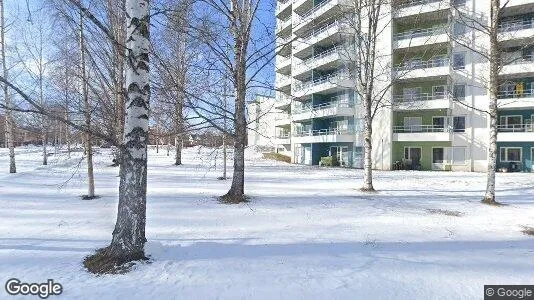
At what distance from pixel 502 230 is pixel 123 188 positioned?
8764mm

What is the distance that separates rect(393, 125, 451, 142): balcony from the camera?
29.9 meters

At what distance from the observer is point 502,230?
8172 mm

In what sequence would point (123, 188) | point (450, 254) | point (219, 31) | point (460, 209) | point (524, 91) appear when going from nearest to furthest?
point (123, 188), point (450, 254), point (460, 209), point (219, 31), point (524, 91)

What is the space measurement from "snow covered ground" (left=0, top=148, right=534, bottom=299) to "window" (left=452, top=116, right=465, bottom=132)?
2025 cm

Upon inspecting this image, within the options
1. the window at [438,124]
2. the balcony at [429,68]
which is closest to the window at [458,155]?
the window at [438,124]

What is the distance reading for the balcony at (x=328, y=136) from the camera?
3378cm

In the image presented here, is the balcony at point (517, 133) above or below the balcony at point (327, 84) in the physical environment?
below

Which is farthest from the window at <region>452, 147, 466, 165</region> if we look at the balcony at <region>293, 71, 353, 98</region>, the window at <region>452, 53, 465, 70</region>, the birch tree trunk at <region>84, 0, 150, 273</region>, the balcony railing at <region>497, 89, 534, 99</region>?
the birch tree trunk at <region>84, 0, 150, 273</region>

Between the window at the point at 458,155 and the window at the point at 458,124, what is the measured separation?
5.74 feet

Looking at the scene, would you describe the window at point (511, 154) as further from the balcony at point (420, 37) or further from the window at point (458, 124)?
the balcony at point (420, 37)

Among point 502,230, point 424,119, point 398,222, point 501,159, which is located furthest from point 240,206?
point 501,159

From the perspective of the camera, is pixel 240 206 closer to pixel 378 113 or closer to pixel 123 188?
pixel 123 188

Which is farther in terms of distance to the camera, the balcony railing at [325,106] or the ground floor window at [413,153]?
the balcony railing at [325,106]

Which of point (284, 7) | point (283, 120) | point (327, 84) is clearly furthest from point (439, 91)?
point (284, 7)
